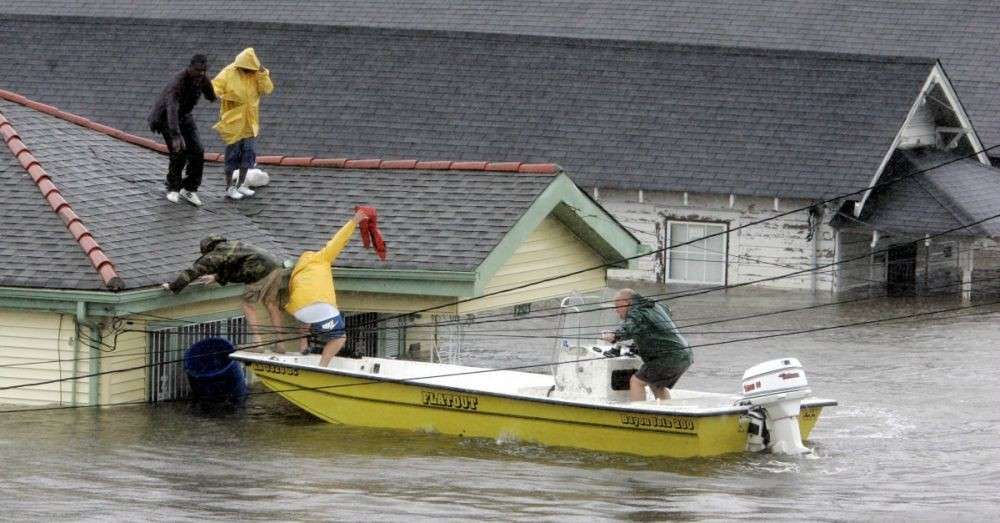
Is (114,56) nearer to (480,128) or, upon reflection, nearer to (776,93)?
(480,128)

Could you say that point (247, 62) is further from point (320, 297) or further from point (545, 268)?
point (545, 268)

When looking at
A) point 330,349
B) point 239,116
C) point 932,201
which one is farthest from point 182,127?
point 932,201

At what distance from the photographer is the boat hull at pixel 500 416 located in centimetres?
1977

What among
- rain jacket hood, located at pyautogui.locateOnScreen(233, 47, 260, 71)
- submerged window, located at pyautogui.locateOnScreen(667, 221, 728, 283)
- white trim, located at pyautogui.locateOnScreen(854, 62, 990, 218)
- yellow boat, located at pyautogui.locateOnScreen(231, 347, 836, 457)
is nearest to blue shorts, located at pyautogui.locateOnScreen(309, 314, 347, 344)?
yellow boat, located at pyautogui.locateOnScreen(231, 347, 836, 457)

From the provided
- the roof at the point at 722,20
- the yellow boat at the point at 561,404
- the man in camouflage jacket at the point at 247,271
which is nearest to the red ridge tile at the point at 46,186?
the man in camouflage jacket at the point at 247,271

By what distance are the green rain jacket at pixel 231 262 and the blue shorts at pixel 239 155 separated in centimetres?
295

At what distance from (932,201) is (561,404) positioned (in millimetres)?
17952

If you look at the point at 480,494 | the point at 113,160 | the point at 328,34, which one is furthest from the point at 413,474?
the point at 328,34

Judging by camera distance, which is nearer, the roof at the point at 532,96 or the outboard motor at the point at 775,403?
the outboard motor at the point at 775,403

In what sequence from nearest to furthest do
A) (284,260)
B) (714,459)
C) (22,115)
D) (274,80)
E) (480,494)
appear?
(480,494)
(714,459)
(284,260)
(22,115)
(274,80)

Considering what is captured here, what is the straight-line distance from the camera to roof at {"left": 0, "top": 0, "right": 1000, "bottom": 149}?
4397 cm

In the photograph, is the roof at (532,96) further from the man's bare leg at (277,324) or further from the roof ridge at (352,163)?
the man's bare leg at (277,324)

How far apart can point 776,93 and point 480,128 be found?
6.00 meters

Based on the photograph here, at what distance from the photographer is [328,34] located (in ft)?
140
